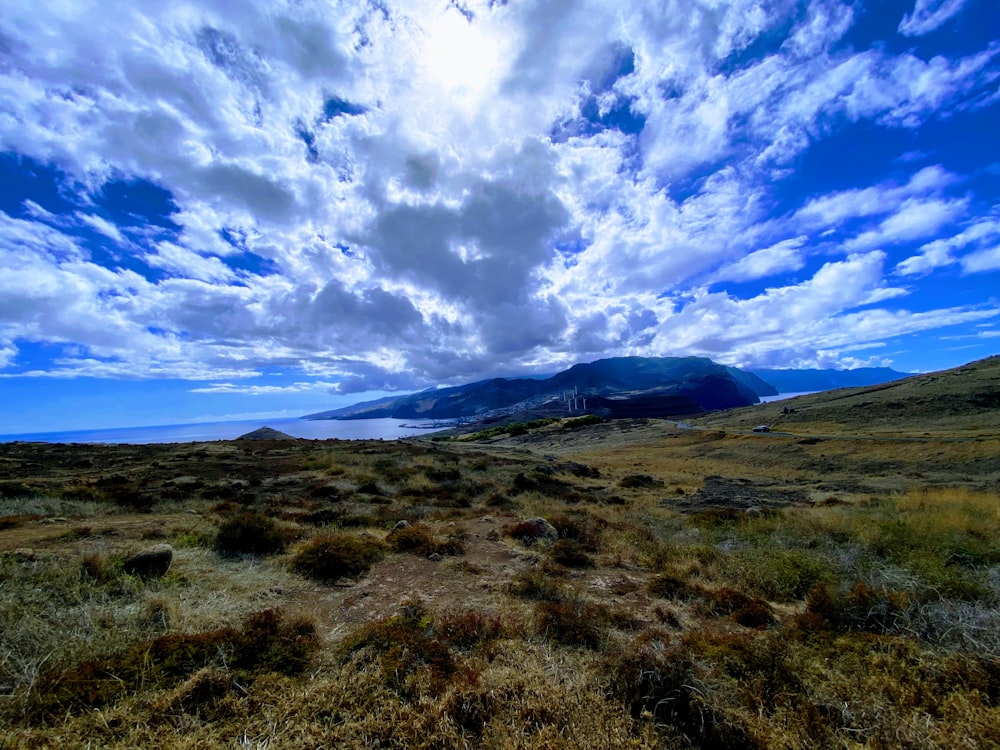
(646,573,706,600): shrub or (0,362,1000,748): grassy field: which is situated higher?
(0,362,1000,748): grassy field

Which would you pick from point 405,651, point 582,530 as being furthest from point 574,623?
point 582,530

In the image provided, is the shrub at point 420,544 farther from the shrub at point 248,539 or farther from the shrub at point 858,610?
the shrub at point 858,610

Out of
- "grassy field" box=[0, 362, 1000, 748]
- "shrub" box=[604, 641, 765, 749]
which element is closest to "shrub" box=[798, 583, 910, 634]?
"grassy field" box=[0, 362, 1000, 748]

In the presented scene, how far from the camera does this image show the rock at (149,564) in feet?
25.0

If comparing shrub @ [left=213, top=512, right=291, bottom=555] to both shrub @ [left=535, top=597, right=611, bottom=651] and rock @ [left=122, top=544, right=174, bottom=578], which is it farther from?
shrub @ [left=535, top=597, right=611, bottom=651]

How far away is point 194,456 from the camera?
3044 cm

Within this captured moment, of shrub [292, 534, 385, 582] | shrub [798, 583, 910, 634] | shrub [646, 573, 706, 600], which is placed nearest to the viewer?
shrub [798, 583, 910, 634]

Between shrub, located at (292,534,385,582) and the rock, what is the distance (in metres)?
2.28

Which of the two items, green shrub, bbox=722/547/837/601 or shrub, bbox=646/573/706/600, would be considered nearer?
shrub, bbox=646/573/706/600

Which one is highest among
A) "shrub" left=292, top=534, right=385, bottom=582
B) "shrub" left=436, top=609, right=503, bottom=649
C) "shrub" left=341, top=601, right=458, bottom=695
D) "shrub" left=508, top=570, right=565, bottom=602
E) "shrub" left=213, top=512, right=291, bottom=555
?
"shrub" left=213, top=512, right=291, bottom=555

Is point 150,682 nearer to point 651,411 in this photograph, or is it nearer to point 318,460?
point 318,460

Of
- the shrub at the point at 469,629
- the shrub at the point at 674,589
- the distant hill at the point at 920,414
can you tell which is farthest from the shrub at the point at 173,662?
the distant hill at the point at 920,414

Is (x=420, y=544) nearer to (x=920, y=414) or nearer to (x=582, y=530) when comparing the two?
(x=582, y=530)

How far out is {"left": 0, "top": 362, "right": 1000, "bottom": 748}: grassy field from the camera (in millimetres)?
4227
